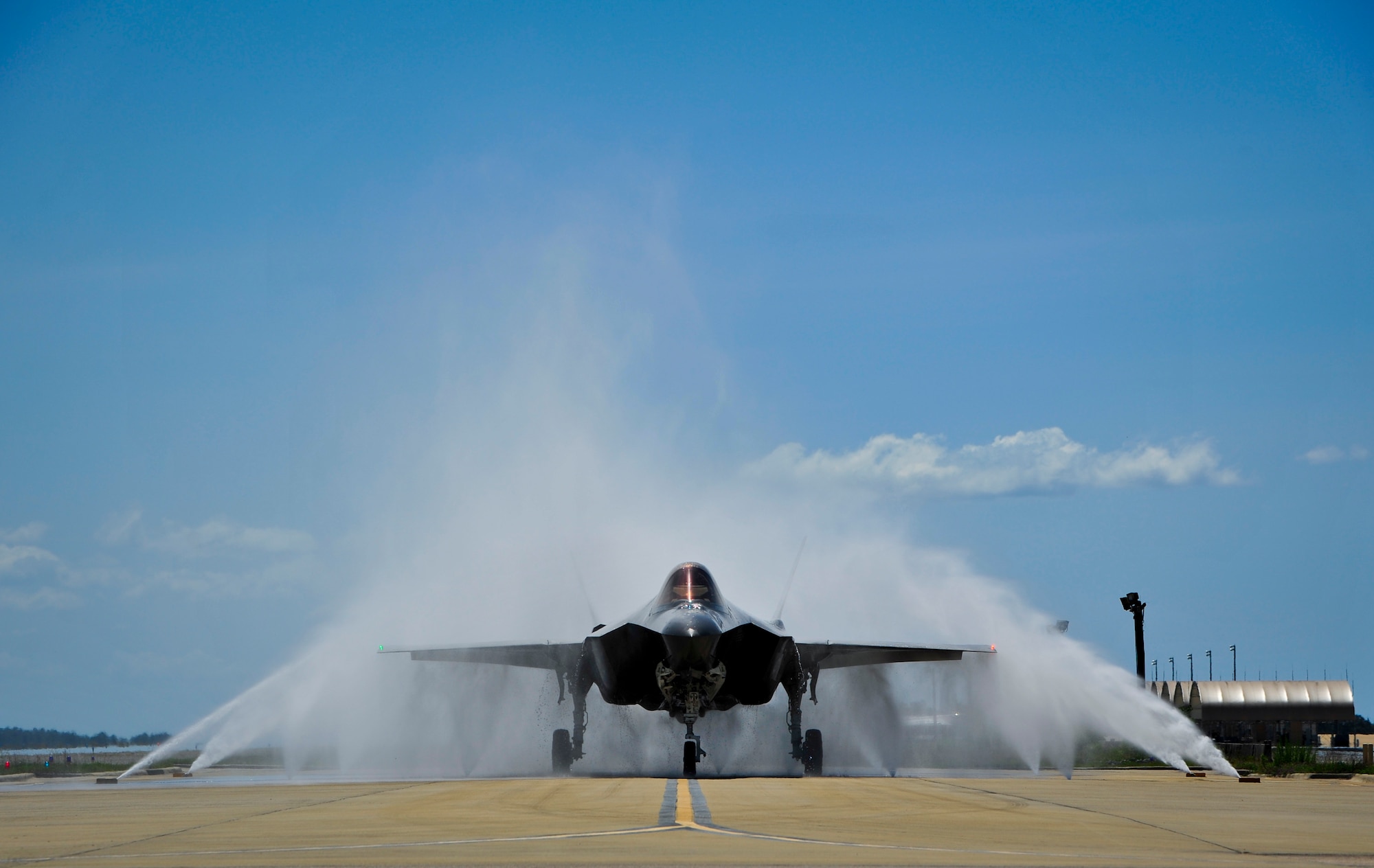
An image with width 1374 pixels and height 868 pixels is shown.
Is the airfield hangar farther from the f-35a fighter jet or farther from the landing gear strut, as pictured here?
the landing gear strut

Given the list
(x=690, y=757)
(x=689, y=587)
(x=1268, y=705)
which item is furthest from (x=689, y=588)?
(x=1268, y=705)

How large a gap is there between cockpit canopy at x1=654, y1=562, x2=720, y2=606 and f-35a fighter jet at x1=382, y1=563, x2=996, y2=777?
0.06 feet

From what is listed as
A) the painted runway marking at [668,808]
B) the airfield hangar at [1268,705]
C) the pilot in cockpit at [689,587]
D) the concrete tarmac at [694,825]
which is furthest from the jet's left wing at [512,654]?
the airfield hangar at [1268,705]

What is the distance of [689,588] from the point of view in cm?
2370

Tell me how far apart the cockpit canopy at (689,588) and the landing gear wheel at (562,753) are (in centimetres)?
398

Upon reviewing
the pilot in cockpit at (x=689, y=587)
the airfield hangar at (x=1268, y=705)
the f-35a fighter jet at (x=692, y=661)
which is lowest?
the airfield hangar at (x=1268, y=705)

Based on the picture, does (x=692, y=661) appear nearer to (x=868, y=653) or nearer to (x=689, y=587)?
(x=689, y=587)

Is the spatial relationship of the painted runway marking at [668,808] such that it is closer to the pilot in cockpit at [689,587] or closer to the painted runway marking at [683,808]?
the painted runway marking at [683,808]

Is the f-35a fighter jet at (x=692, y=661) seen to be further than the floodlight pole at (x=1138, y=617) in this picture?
No

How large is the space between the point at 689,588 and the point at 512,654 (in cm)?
640

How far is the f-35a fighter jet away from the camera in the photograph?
22125 millimetres

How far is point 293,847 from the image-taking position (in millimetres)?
9609

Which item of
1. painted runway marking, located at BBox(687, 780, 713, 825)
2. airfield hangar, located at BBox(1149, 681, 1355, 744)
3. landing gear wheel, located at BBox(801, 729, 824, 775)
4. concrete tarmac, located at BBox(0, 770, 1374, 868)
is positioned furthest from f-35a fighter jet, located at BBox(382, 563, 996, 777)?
airfield hangar, located at BBox(1149, 681, 1355, 744)

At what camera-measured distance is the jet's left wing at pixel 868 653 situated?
26.9 metres
